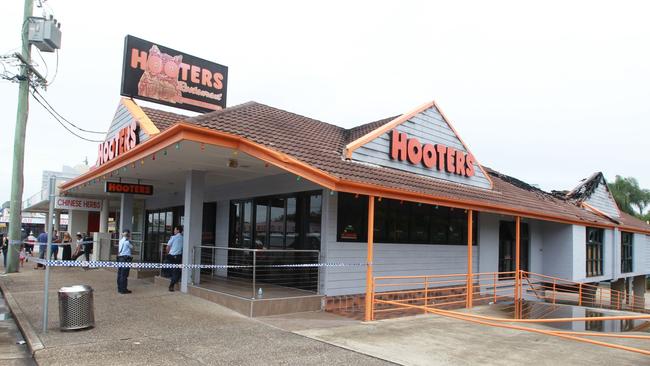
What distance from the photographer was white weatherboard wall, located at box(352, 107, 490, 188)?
1240 centimetres

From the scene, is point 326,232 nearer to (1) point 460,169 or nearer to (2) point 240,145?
(2) point 240,145

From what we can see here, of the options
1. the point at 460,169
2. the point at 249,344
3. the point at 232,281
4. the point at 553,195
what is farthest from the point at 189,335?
the point at 553,195

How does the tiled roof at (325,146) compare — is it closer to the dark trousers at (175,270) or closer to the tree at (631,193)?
the dark trousers at (175,270)

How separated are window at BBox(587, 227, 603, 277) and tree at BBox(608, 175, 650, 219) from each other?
33.2 meters

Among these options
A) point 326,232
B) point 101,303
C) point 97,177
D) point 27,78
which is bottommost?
point 101,303

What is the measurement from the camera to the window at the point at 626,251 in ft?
75.1

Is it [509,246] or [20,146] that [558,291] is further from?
[20,146]

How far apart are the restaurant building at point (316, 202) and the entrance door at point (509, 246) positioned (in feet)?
0.13

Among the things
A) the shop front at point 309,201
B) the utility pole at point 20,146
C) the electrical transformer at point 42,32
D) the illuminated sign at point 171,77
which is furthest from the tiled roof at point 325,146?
the electrical transformer at point 42,32

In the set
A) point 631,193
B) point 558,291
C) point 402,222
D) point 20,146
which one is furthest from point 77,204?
point 631,193

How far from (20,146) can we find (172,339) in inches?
509

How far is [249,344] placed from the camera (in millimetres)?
7031

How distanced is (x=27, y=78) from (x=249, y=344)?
14.7m

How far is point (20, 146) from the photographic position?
16406 mm
